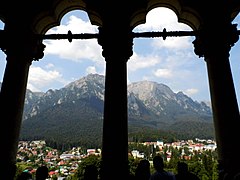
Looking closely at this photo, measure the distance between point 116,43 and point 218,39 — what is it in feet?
10.6

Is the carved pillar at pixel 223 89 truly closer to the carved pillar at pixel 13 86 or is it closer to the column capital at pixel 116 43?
the column capital at pixel 116 43

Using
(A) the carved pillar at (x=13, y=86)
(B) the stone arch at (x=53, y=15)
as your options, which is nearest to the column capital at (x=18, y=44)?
(A) the carved pillar at (x=13, y=86)

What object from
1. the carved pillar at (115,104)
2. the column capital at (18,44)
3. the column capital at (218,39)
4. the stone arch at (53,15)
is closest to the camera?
the carved pillar at (115,104)

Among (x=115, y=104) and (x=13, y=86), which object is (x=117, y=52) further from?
(x=13, y=86)

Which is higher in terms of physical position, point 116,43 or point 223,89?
point 116,43

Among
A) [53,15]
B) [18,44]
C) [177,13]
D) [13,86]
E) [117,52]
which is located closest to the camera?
[13,86]

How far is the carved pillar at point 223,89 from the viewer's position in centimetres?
602

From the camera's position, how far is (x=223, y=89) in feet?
21.9

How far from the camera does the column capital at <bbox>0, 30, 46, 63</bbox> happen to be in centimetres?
733

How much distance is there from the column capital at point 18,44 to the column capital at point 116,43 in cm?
237

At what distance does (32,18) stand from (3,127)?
3.88 meters

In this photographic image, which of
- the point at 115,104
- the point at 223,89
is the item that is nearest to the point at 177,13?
the point at 223,89

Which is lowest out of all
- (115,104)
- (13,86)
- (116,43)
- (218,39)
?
(115,104)

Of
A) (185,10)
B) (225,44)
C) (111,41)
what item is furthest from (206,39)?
(111,41)
